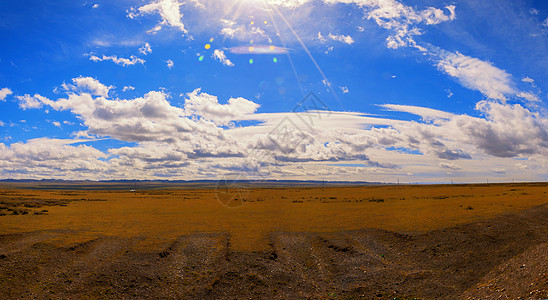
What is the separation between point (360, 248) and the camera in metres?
23.5

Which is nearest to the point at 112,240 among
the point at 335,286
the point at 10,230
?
the point at 10,230

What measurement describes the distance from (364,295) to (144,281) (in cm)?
1227

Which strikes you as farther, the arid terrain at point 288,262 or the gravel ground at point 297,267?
the arid terrain at point 288,262

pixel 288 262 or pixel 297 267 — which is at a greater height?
pixel 288 262

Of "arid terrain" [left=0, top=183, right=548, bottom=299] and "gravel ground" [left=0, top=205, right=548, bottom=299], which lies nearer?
"gravel ground" [left=0, top=205, right=548, bottom=299]

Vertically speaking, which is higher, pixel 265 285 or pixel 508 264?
pixel 508 264

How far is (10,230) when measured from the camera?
27453mm

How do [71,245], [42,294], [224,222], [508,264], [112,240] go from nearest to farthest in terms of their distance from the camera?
[42,294] < [508,264] < [71,245] < [112,240] < [224,222]

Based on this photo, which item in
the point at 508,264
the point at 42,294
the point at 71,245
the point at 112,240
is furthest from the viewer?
the point at 112,240

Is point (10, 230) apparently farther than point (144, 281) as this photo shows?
Yes

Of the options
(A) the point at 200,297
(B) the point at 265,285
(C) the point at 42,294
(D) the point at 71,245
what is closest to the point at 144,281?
(A) the point at 200,297

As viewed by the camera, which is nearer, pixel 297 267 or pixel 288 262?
pixel 297 267

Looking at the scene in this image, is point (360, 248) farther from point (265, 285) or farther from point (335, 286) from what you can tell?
point (265, 285)

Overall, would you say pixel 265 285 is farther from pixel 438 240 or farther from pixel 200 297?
pixel 438 240
